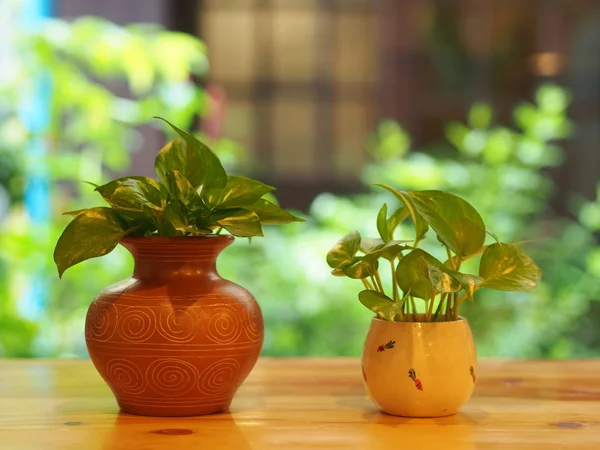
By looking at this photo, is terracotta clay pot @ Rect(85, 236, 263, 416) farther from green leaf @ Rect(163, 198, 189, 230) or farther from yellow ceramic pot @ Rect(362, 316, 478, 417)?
yellow ceramic pot @ Rect(362, 316, 478, 417)

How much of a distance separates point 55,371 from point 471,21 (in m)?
2.53

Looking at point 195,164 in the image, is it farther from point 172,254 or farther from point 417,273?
point 417,273

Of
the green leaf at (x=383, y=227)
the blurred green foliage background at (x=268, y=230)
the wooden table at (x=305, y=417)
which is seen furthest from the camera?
the blurred green foliage background at (x=268, y=230)

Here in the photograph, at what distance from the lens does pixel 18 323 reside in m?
2.30

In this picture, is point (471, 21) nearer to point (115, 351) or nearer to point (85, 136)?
point (85, 136)

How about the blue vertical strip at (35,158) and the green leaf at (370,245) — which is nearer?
the green leaf at (370,245)

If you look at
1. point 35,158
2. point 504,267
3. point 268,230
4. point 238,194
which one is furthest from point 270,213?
point 268,230

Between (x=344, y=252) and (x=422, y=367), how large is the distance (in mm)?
143

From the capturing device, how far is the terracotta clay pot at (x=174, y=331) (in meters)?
0.88

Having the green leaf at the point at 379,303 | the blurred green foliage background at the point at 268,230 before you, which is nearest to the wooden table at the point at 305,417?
the green leaf at the point at 379,303

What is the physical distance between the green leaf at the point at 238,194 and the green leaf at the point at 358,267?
12cm

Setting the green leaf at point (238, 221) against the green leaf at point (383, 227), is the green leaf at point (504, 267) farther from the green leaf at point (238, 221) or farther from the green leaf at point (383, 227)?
the green leaf at point (238, 221)

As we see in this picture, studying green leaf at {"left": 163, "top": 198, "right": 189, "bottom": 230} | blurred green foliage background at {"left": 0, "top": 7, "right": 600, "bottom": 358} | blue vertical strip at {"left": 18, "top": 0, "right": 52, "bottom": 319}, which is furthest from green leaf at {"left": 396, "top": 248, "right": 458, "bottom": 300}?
blue vertical strip at {"left": 18, "top": 0, "right": 52, "bottom": 319}

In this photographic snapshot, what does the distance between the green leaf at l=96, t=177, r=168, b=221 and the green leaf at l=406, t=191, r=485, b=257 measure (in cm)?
25
